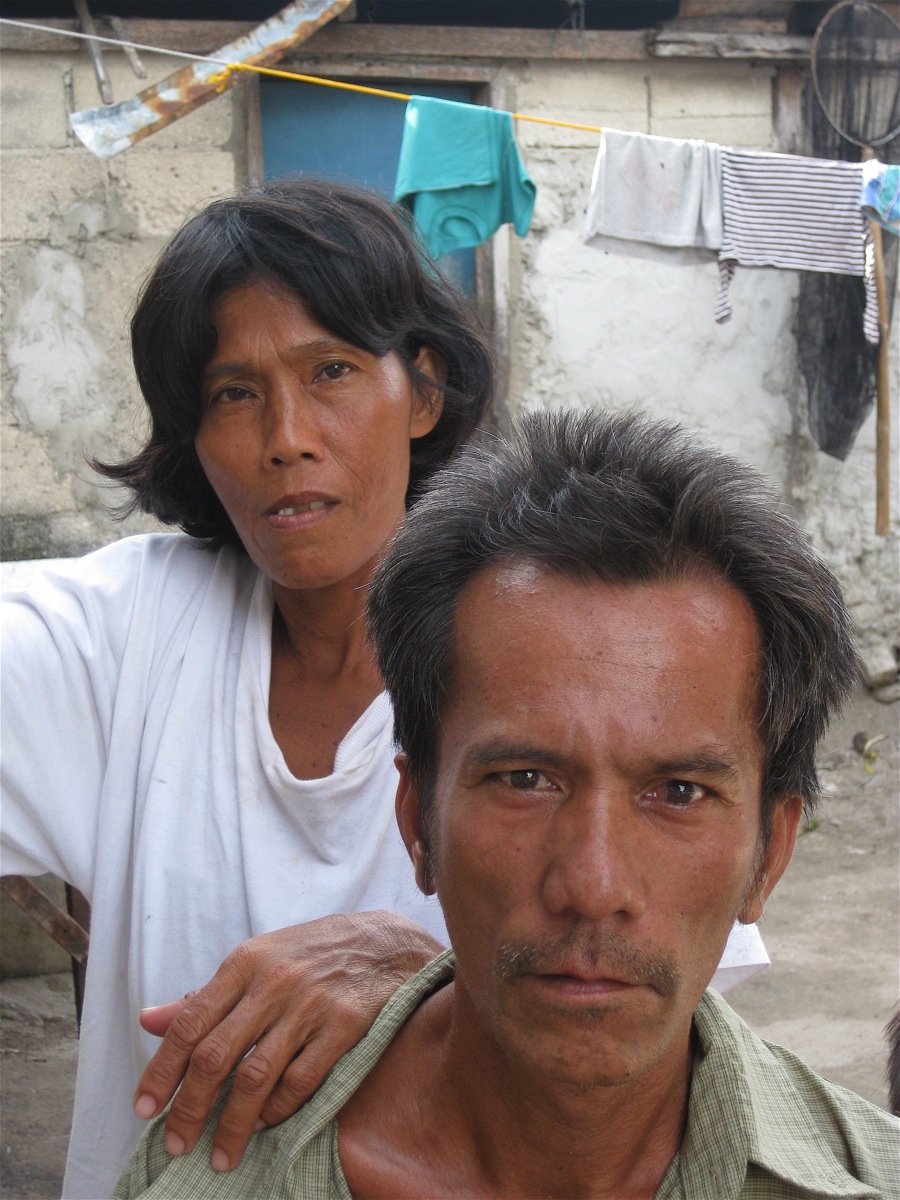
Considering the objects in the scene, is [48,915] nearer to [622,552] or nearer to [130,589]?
[130,589]

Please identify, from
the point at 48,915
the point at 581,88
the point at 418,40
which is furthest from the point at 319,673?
the point at 581,88

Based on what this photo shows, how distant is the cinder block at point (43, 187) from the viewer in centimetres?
529

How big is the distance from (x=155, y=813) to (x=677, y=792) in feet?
2.79

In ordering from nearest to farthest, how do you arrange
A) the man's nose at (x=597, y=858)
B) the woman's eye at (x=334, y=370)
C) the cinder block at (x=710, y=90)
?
the man's nose at (x=597, y=858) → the woman's eye at (x=334, y=370) → the cinder block at (x=710, y=90)

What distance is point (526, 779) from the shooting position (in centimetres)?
123

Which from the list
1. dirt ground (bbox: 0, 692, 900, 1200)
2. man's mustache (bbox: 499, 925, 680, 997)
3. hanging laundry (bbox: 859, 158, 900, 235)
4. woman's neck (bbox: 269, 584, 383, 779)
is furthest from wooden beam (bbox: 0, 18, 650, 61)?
man's mustache (bbox: 499, 925, 680, 997)

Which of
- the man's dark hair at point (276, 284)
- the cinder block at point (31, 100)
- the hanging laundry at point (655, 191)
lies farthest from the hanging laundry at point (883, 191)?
the man's dark hair at point (276, 284)

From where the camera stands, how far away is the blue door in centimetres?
566

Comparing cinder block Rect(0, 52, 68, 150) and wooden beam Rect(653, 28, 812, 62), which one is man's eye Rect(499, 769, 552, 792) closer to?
cinder block Rect(0, 52, 68, 150)

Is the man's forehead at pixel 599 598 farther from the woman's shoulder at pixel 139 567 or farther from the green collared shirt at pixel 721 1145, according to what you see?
the woman's shoulder at pixel 139 567

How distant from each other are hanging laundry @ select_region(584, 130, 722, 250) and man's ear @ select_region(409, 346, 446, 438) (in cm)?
327

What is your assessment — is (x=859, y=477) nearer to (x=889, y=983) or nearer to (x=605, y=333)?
(x=605, y=333)

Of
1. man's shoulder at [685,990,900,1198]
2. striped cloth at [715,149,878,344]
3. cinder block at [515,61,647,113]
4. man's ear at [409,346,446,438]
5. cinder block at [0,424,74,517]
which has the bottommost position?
cinder block at [0,424,74,517]

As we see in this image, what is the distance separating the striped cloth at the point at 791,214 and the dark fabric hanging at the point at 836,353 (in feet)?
2.71
